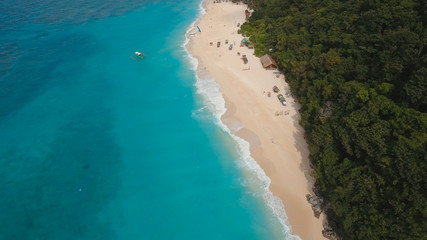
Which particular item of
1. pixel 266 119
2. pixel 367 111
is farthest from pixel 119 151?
pixel 367 111

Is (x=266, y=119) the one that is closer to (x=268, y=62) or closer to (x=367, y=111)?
(x=268, y=62)

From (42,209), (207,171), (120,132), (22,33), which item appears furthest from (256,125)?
(22,33)

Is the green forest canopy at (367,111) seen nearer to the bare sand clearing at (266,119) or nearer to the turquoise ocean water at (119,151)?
the bare sand clearing at (266,119)

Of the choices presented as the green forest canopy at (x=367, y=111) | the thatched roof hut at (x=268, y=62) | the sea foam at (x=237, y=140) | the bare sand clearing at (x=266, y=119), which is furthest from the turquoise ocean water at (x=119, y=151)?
the thatched roof hut at (x=268, y=62)

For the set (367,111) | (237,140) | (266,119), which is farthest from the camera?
(266,119)

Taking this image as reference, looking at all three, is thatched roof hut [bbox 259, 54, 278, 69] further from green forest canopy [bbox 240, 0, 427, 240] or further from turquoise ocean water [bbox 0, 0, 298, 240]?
turquoise ocean water [bbox 0, 0, 298, 240]

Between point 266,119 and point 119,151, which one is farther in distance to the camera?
point 266,119

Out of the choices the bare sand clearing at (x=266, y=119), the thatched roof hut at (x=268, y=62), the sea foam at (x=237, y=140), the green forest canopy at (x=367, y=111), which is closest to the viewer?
the green forest canopy at (x=367, y=111)
